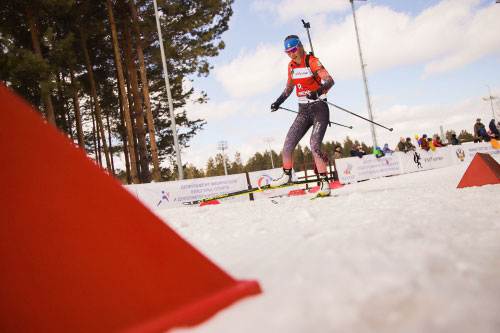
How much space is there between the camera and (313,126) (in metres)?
4.45

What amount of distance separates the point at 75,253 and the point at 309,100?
4072 mm

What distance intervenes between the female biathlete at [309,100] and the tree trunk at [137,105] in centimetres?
1242

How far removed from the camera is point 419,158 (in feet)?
53.2

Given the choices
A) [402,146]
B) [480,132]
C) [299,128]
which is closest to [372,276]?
[299,128]

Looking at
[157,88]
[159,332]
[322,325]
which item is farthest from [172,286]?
[157,88]

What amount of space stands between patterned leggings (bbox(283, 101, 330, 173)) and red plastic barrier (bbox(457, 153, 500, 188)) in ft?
6.08

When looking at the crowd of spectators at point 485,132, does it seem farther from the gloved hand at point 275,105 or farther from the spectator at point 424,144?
the gloved hand at point 275,105

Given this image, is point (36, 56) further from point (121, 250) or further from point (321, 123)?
point (121, 250)

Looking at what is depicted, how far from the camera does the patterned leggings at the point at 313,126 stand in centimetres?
439

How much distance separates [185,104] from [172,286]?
23247 millimetres

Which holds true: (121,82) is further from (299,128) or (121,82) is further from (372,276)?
(372,276)

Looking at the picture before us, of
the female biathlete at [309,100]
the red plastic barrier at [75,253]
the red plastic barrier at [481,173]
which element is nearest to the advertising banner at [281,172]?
the female biathlete at [309,100]

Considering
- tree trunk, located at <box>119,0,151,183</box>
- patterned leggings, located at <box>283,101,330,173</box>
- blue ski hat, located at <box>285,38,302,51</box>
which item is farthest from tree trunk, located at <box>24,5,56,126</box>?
patterned leggings, located at <box>283,101,330,173</box>

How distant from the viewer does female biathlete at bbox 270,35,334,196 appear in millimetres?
4375
